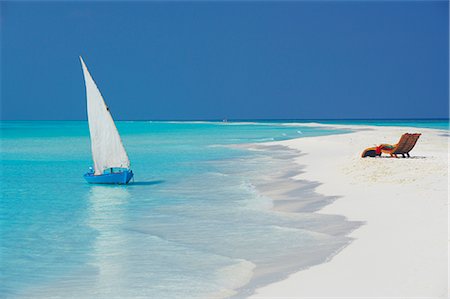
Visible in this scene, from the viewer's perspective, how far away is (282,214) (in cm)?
1515

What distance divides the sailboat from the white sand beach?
26.1ft

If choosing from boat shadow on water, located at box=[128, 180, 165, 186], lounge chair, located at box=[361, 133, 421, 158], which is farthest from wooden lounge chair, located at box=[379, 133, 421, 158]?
boat shadow on water, located at box=[128, 180, 165, 186]

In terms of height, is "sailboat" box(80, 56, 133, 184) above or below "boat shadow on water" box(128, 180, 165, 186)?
above

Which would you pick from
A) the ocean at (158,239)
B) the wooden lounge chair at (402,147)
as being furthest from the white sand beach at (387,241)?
the wooden lounge chair at (402,147)

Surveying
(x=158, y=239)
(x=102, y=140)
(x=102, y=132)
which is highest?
(x=102, y=132)

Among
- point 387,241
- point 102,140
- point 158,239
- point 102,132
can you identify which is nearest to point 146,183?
point 102,140

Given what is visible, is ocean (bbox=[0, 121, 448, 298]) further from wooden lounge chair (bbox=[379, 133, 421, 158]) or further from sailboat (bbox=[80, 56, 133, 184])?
wooden lounge chair (bbox=[379, 133, 421, 158])

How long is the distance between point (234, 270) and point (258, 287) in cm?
120

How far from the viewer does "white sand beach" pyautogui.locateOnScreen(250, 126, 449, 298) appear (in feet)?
27.5

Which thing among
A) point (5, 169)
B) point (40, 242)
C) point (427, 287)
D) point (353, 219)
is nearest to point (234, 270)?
point (427, 287)

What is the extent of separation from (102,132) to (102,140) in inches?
12.5

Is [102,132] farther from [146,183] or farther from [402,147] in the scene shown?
[402,147]

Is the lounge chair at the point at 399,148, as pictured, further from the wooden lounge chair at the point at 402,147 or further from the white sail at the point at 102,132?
the white sail at the point at 102,132

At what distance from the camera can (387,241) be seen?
11.0m
